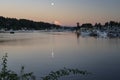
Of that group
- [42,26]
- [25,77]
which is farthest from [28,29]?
[25,77]

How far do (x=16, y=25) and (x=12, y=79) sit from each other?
154 meters

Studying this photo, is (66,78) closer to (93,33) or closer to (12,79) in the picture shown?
(12,79)

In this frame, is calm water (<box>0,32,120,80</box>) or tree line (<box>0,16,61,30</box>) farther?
tree line (<box>0,16,61,30</box>)

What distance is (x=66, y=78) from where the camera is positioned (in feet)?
46.5

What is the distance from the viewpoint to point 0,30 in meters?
146

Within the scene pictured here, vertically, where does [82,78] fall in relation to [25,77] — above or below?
below

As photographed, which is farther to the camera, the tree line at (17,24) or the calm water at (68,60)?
the tree line at (17,24)

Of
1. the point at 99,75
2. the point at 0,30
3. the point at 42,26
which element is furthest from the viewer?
the point at 42,26

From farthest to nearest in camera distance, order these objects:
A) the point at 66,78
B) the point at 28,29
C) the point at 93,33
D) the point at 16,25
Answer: the point at 28,29, the point at 16,25, the point at 93,33, the point at 66,78

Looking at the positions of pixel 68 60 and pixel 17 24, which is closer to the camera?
pixel 68 60

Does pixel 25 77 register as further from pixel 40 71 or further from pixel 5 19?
pixel 5 19

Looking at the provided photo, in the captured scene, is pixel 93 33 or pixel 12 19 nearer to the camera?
pixel 93 33

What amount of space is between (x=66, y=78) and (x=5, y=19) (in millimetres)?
136088

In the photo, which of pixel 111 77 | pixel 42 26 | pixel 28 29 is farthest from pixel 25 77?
pixel 42 26
